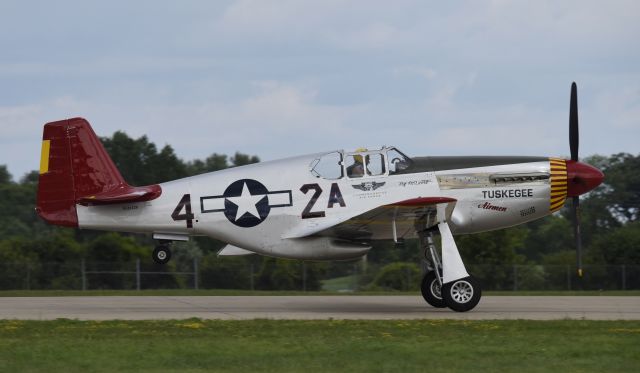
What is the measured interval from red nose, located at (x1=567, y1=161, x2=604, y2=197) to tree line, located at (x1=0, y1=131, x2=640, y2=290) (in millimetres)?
3769

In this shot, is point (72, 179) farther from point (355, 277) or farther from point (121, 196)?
point (355, 277)

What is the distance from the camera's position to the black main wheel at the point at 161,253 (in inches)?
720

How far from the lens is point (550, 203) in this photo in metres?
18.3

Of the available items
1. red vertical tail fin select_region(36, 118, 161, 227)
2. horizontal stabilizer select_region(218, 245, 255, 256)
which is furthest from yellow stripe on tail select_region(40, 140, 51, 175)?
horizontal stabilizer select_region(218, 245, 255, 256)

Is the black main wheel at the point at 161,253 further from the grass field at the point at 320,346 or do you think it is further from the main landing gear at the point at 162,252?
the grass field at the point at 320,346

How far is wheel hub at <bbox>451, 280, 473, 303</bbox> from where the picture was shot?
17.2m

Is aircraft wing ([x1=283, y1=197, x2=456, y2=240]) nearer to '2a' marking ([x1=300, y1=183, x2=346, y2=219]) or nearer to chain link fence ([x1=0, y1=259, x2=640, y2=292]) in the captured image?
'2a' marking ([x1=300, y1=183, x2=346, y2=219])

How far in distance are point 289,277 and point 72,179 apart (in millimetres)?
16948

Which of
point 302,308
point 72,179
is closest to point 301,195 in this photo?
point 302,308

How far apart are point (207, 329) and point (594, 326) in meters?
5.78

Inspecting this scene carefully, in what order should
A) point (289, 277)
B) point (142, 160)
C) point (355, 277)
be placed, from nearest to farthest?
point (355, 277)
point (289, 277)
point (142, 160)

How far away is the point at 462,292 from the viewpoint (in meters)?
17.3

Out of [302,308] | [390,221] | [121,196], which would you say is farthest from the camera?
[302,308]

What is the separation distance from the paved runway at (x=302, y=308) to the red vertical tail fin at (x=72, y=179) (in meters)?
1.86
